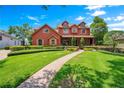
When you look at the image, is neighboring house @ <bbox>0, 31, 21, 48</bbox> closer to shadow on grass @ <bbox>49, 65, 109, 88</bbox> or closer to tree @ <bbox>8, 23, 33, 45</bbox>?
tree @ <bbox>8, 23, 33, 45</bbox>

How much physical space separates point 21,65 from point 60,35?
9.52ft

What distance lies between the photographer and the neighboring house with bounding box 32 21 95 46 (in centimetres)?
762

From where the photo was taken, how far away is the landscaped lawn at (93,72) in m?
5.35

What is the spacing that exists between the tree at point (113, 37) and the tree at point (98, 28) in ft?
0.58

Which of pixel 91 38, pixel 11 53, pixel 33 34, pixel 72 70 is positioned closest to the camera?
pixel 72 70

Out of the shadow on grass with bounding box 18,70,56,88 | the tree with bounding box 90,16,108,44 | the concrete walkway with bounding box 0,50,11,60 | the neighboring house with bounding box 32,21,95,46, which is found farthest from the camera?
Answer: the neighboring house with bounding box 32,21,95,46

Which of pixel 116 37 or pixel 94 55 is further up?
pixel 116 37

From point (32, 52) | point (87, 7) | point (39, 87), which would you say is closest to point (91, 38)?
point (87, 7)

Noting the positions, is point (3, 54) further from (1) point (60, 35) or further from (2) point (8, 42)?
(2) point (8, 42)

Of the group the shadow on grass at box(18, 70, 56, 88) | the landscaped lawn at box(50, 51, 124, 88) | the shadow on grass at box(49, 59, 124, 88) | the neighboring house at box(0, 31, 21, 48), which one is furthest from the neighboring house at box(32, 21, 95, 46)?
the shadow on grass at box(18, 70, 56, 88)

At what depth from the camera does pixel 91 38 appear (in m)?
7.50

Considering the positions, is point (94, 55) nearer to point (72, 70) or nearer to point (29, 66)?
point (72, 70)

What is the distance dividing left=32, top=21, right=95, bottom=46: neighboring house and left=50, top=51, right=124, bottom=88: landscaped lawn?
0.79 meters
